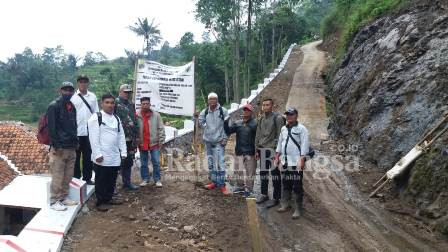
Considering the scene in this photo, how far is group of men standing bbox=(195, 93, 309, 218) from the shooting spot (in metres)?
6.13

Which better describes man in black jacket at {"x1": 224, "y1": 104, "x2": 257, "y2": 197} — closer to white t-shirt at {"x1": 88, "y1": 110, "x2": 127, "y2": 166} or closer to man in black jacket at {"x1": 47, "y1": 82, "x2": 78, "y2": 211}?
white t-shirt at {"x1": 88, "y1": 110, "x2": 127, "y2": 166}

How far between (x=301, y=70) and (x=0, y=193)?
56.5 ft

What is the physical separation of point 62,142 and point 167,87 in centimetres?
257

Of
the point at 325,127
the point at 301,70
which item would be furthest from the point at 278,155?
the point at 301,70

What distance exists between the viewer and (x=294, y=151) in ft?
20.1

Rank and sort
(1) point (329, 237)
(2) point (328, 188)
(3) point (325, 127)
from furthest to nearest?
(3) point (325, 127), (2) point (328, 188), (1) point (329, 237)

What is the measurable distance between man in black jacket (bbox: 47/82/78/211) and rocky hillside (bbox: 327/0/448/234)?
18.1ft

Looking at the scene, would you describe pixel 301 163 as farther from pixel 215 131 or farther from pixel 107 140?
pixel 107 140

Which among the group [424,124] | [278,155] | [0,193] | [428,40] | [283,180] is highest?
[428,40]

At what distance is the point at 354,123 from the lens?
10.6 meters

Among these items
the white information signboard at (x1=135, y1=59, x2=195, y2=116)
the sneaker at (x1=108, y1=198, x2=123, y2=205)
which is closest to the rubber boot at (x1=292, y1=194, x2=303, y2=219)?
the white information signboard at (x1=135, y1=59, x2=195, y2=116)

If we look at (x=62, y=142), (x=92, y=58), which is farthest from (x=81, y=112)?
(x=92, y=58)

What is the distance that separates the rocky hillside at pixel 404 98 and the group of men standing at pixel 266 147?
2164mm

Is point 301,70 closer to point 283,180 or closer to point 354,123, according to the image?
point 354,123
